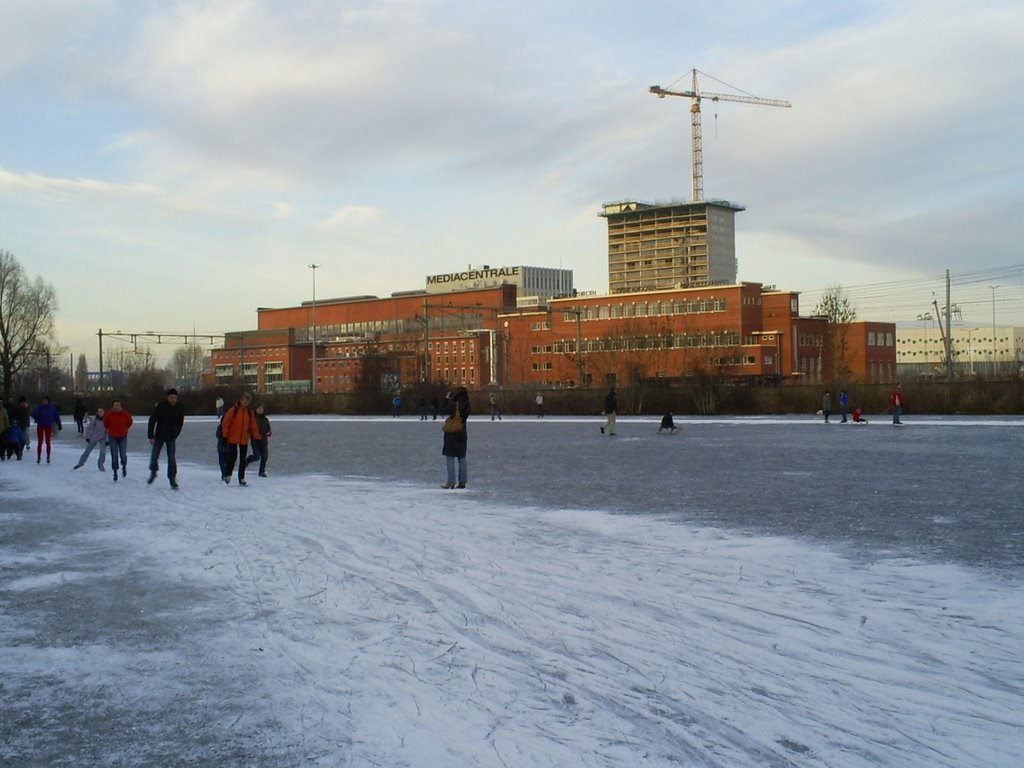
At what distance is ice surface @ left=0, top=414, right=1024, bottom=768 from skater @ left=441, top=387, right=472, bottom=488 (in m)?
1.81

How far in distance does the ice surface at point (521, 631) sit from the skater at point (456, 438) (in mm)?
1810

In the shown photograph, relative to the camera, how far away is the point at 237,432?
1958 centimetres

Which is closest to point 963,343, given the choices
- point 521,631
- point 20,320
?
point 20,320

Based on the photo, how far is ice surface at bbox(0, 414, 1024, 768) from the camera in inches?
207

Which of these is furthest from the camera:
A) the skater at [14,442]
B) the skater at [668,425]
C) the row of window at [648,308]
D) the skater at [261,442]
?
the row of window at [648,308]

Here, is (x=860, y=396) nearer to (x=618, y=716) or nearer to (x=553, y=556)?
(x=553, y=556)

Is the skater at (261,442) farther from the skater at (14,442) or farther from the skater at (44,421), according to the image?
the skater at (14,442)

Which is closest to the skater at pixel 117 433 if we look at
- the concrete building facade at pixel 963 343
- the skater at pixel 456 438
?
the skater at pixel 456 438

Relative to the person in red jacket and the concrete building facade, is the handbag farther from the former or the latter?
the concrete building facade

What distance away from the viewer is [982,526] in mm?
12297

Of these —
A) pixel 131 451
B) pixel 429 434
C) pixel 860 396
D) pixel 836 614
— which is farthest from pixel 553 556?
pixel 860 396

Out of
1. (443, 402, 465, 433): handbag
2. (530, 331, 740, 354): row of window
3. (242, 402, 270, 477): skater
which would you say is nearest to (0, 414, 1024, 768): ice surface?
(443, 402, 465, 433): handbag

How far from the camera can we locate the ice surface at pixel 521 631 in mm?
5254

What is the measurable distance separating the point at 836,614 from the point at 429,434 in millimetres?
35426
